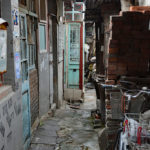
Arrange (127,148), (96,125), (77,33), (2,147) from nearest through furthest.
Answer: (127,148), (2,147), (96,125), (77,33)

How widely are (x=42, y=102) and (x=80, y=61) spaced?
6.53 m

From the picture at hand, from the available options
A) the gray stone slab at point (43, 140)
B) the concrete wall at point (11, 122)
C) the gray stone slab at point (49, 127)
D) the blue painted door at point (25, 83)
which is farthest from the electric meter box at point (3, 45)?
the gray stone slab at point (49, 127)

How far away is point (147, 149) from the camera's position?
2725mm

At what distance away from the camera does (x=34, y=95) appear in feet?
20.8

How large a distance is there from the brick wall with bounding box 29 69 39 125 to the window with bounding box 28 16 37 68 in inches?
12.7

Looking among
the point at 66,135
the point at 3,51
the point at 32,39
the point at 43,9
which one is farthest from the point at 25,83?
the point at 43,9

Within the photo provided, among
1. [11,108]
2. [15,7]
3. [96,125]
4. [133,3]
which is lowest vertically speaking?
[96,125]

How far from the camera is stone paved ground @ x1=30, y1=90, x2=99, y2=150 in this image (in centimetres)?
566

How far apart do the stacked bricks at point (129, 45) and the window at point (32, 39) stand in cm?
267

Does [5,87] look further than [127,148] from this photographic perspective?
Yes

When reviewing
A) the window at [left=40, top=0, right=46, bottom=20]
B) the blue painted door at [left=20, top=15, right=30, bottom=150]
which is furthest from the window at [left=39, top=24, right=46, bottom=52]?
the blue painted door at [left=20, top=15, right=30, bottom=150]

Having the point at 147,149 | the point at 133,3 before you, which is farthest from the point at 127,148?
the point at 133,3

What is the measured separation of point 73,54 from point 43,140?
8.30 meters

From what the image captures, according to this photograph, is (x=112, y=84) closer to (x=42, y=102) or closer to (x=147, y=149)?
(x=147, y=149)
